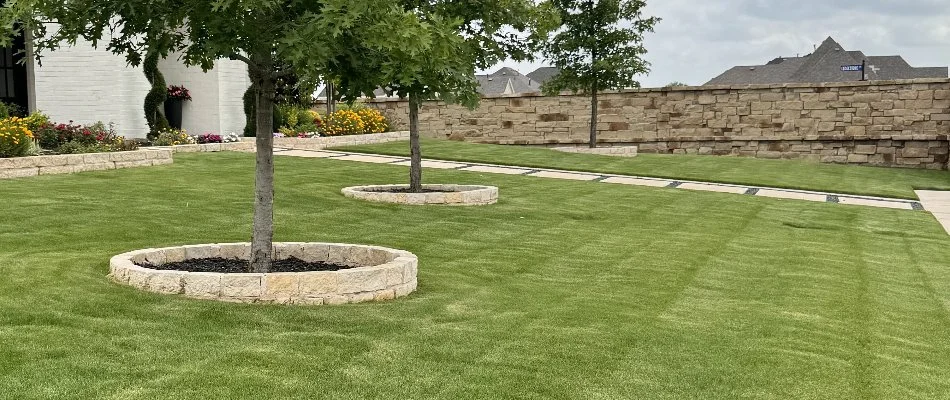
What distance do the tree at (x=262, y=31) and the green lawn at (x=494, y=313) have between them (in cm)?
153

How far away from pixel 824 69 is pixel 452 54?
49548mm

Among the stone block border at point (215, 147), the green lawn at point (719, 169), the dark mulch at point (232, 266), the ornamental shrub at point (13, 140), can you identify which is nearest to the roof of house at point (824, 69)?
the green lawn at point (719, 169)

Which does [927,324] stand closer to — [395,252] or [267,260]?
[395,252]

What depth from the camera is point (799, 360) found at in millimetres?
6414

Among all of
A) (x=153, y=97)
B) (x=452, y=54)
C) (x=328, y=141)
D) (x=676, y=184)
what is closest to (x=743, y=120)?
(x=676, y=184)

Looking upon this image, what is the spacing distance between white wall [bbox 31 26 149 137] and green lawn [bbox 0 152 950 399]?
28.3ft

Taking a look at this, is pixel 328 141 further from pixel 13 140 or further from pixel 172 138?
pixel 13 140

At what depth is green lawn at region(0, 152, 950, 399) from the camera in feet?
18.0

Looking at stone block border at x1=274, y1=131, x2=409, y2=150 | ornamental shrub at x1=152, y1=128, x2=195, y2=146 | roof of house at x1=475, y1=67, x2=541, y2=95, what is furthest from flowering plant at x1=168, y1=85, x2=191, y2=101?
roof of house at x1=475, y1=67, x2=541, y2=95

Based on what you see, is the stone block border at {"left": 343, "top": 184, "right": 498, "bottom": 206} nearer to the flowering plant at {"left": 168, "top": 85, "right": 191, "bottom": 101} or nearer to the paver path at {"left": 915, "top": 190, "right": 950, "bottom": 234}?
the paver path at {"left": 915, "top": 190, "right": 950, "bottom": 234}

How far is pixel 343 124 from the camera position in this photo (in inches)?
1144

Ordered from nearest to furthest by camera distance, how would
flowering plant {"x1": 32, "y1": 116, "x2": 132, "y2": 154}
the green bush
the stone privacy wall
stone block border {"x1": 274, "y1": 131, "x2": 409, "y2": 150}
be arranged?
1. flowering plant {"x1": 32, "y1": 116, "x2": 132, "y2": 154}
2. stone block border {"x1": 274, "y1": 131, "x2": 409, "y2": 150}
3. the green bush
4. the stone privacy wall

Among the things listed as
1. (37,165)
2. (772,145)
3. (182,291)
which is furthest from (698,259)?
(772,145)

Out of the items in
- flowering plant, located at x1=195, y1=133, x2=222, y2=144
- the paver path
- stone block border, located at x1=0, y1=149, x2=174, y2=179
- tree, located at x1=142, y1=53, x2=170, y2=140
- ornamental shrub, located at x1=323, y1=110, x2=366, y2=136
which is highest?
tree, located at x1=142, y1=53, x2=170, y2=140
